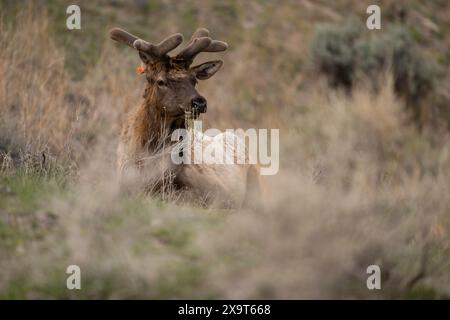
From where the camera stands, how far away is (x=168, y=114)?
33.6 feet

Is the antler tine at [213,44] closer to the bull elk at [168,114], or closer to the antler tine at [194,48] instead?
the bull elk at [168,114]

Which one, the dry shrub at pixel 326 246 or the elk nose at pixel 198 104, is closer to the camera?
the dry shrub at pixel 326 246

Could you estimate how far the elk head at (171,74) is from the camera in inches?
397

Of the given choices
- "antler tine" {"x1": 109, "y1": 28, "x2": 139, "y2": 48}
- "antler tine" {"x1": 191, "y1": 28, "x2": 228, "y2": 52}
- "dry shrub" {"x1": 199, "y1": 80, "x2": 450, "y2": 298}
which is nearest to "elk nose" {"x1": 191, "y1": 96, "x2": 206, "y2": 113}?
"antler tine" {"x1": 191, "y1": 28, "x2": 228, "y2": 52}

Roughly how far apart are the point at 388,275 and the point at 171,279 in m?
2.11

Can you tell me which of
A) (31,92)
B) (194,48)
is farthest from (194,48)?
(31,92)

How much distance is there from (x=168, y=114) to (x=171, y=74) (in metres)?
0.54

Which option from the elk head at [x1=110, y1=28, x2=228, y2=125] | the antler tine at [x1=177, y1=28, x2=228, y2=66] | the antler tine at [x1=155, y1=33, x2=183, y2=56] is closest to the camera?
the elk head at [x1=110, y1=28, x2=228, y2=125]

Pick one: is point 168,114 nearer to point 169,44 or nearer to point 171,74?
point 171,74

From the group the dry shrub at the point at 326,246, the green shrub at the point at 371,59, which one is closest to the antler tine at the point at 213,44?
the dry shrub at the point at 326,246

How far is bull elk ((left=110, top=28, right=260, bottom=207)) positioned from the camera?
10180 mm

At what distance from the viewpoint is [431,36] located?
80.0 ft

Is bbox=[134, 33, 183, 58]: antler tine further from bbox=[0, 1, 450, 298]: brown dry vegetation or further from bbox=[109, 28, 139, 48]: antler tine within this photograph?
bbox=[0, 1, 450, 298]: brown dry vegetation
